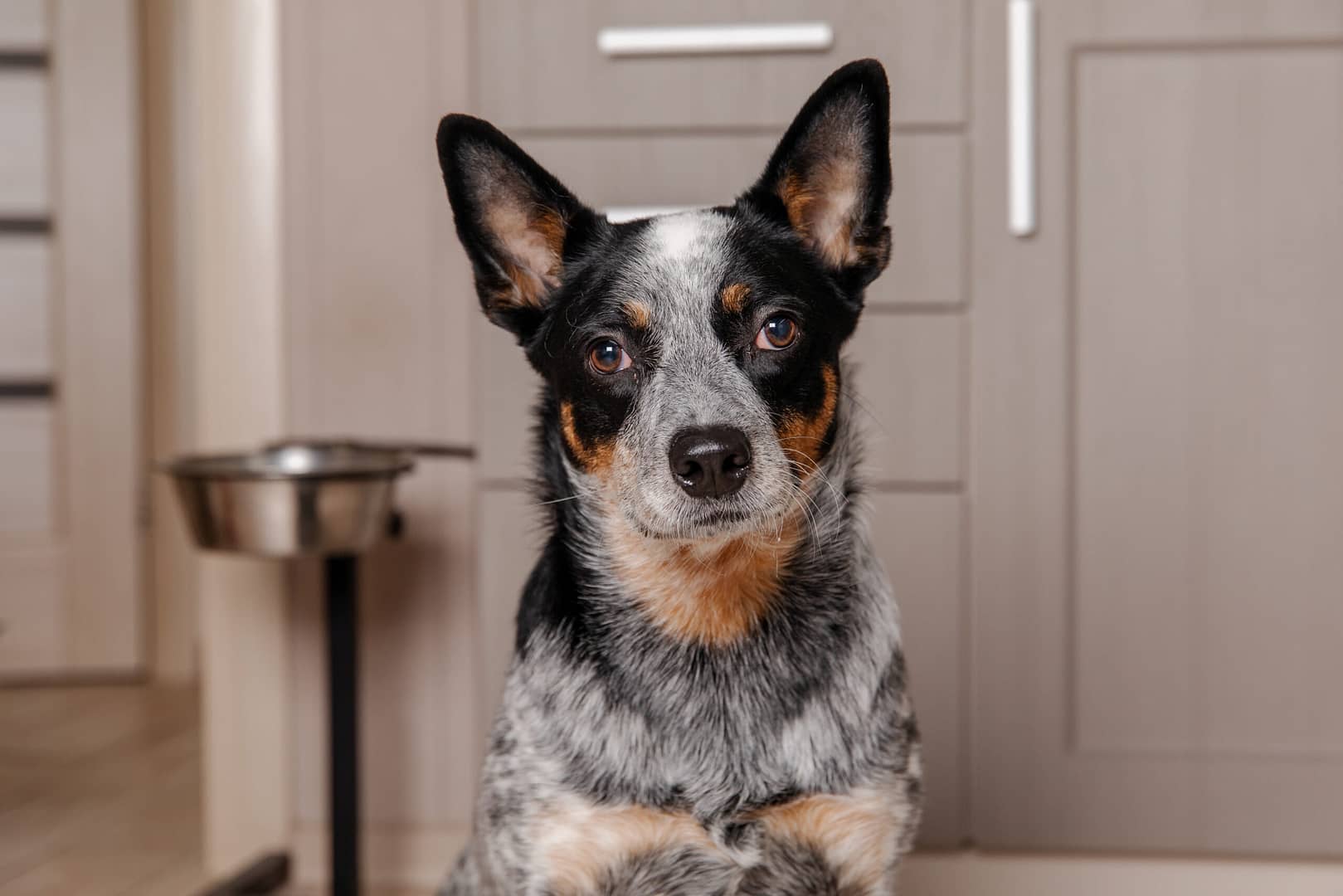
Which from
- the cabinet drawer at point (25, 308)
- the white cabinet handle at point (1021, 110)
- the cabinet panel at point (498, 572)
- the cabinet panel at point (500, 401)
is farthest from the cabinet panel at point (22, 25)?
the white cabinet handle at point (1021, 110)

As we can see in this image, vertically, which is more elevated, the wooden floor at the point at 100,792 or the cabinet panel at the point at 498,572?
the cabinet panel at the point at 498,572

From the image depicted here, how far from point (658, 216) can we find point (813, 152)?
6.9 inches

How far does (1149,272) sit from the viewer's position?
82.6 inches

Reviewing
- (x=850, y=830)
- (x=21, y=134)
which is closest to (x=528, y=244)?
(x=850, y=830)

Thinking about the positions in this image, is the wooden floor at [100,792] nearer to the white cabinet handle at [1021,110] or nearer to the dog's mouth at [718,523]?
the dog's mouth at [718,523]

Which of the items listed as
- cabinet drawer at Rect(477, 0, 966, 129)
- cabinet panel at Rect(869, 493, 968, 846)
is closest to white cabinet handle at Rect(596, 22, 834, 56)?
cabinet drawer at Rect(477, 0, 966, 129)

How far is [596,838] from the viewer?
114 cm

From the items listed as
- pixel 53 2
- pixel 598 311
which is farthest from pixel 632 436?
pixel 53 2

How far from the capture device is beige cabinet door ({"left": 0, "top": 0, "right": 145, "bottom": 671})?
3721mm

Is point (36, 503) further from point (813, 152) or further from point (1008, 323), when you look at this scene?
point (813, 152)

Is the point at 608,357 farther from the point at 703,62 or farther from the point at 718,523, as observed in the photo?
the point at 703,62

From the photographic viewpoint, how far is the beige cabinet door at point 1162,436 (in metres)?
2.08

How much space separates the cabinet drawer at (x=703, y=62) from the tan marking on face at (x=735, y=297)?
40.0 inches

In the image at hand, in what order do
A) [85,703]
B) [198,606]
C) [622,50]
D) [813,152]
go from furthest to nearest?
1. [198,606]
2. [85,703]
3. [622,50]
4. [813,152]
